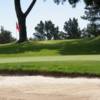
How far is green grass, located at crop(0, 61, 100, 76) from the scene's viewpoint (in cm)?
1661

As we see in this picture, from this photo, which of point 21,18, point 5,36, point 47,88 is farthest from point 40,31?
point 47,88

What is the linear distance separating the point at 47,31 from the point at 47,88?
88961 mm

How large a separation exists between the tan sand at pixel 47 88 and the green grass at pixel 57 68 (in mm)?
954

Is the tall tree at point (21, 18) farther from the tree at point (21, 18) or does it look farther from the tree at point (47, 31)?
the tree at point (47, 31)

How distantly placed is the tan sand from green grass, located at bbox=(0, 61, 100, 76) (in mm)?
954

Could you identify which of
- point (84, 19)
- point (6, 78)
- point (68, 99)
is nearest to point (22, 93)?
point (68, 99)

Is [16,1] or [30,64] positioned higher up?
[16,1]

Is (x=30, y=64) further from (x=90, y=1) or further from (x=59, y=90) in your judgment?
(x=90, y=1)

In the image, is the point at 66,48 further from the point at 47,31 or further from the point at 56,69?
the point at 47,31

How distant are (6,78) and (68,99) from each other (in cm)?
557

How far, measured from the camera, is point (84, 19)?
8612cm

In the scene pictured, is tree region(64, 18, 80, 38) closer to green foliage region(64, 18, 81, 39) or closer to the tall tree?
green foliage region(64, 18, 81, 39)

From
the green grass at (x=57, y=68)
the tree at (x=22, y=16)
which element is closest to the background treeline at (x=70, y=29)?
the tree at (x=22, y=16)

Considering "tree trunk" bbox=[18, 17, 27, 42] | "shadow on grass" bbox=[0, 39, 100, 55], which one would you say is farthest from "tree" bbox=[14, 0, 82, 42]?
"shadow on grass" bbox=[0, 39, 100, 55]
